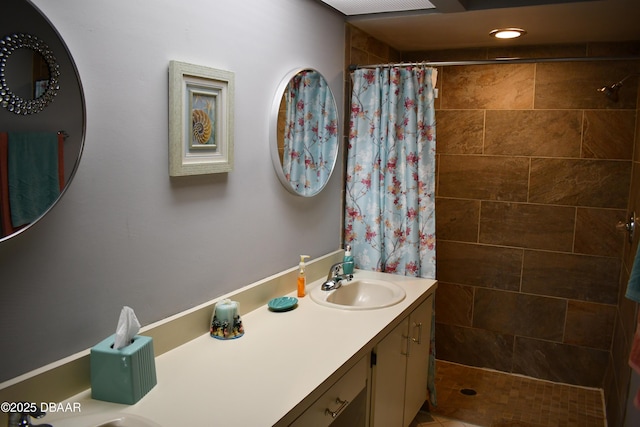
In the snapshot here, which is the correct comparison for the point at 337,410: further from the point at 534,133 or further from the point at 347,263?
the point at 534,133

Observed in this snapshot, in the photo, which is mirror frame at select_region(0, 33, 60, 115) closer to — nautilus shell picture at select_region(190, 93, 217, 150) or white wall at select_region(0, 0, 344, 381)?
white wall at select_region(0, 0, 344, 381)

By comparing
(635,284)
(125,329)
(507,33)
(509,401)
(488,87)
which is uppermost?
(507,33)

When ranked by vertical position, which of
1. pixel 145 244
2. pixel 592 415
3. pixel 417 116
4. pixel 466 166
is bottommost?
pixel 592 415

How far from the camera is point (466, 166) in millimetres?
3578

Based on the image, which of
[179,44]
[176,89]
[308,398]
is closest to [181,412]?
[308,398]

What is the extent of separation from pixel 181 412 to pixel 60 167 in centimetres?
71

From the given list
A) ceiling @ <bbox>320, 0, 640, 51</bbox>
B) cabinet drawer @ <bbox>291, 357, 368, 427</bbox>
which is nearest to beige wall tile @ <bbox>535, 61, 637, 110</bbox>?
ceiling @ <bbox>320, 0, 640, 51</bbox>

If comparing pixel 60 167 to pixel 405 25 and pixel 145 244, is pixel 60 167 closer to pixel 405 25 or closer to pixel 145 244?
pixel 145 244

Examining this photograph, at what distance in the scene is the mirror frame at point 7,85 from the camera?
1.26 meters

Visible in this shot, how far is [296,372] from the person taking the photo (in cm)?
171

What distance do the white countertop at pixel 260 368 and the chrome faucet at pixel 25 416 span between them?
10 cm

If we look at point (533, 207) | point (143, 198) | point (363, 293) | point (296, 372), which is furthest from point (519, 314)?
point (143, 198)

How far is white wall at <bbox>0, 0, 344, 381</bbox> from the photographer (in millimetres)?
1428

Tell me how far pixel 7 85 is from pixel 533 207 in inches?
118
